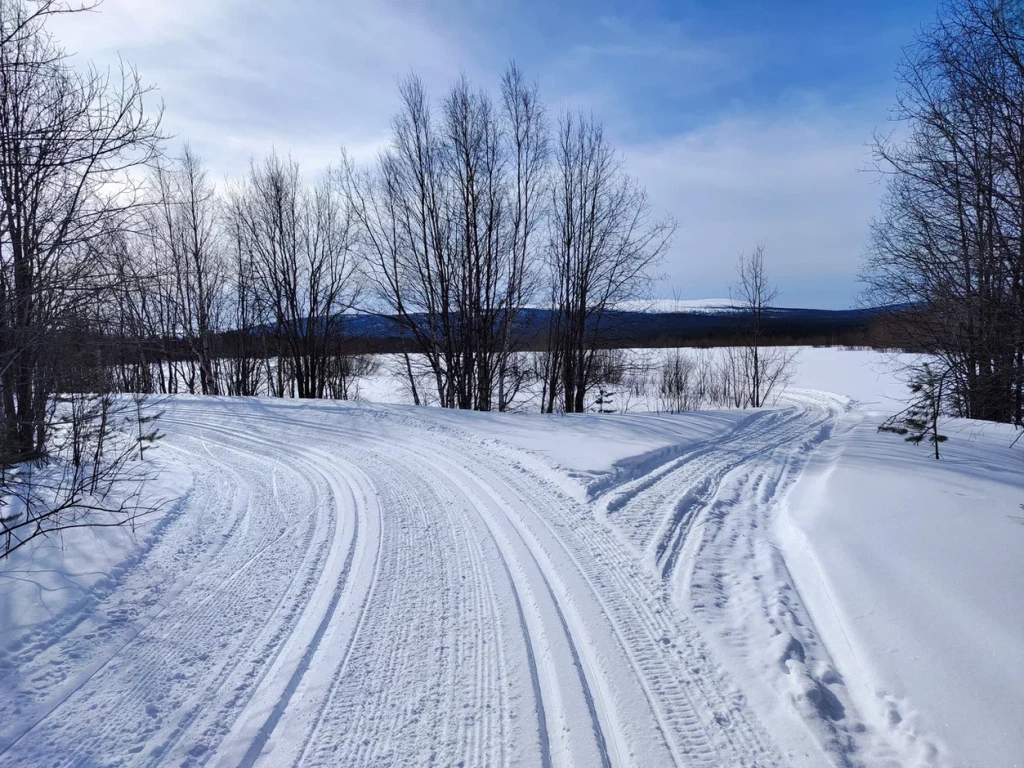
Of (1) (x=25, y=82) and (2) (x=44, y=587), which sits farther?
(1) (x=25, y=82)

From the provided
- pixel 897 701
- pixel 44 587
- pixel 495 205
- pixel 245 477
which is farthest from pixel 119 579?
pixel 495 205

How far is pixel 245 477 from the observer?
313 inches

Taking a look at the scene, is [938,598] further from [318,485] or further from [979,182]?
[318,485]

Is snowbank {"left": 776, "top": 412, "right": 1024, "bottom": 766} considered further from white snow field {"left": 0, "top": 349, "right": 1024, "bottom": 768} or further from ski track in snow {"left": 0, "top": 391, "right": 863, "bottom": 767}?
ski track in snow {"left": 0, "top": 391, "right": 863, "bottom": 767}

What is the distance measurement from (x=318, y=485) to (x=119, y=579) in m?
2.93

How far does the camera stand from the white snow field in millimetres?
2592

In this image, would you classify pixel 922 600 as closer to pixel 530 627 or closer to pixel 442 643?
pixel 530 627

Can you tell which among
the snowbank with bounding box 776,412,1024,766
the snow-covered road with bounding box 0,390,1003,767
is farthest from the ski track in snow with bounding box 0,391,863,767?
the snowbank with bounding box 776,412,1024,766

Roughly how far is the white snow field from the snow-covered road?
0.06ft

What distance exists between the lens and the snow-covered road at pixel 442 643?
8.46 ft

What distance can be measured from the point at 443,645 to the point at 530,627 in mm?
602

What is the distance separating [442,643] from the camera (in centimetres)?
342

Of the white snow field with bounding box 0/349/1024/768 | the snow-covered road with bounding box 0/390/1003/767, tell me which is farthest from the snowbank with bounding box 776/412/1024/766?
the snow-covered road with bounding box 0/390/1003/767

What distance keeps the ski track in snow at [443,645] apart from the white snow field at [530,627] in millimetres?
19
